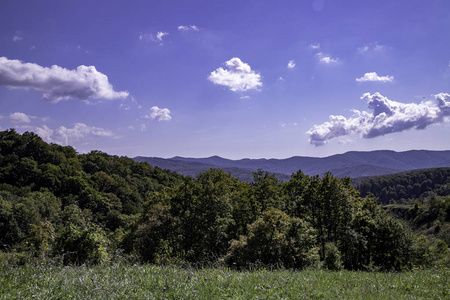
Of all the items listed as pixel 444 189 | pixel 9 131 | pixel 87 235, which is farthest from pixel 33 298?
pixel 444 189

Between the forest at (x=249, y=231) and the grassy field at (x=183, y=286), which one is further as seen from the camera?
the forest at (x=249, y=231)

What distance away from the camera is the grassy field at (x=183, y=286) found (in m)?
4.54

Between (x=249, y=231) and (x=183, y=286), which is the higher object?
(x=183, y=286)

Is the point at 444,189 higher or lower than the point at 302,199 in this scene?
lower

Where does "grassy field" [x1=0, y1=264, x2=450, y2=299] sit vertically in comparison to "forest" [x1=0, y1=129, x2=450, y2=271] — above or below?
above

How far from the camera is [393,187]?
198 metres

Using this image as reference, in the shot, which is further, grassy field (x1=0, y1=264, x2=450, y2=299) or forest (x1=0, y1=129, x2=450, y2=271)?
forest (x1=0, y1=129, x2=450, y2=271)

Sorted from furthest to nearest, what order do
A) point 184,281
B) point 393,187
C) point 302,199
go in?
1. point 393,187
2. point 302,199
3. point 184,281

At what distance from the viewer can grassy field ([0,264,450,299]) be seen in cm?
454

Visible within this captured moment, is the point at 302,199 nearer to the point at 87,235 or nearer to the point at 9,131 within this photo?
the point at 87,235

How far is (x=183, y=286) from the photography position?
524cm

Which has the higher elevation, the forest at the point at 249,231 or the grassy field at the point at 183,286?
the grassy field at the point at 183,286

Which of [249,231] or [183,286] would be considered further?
[249,231]

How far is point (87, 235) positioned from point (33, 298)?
17.1 ft
